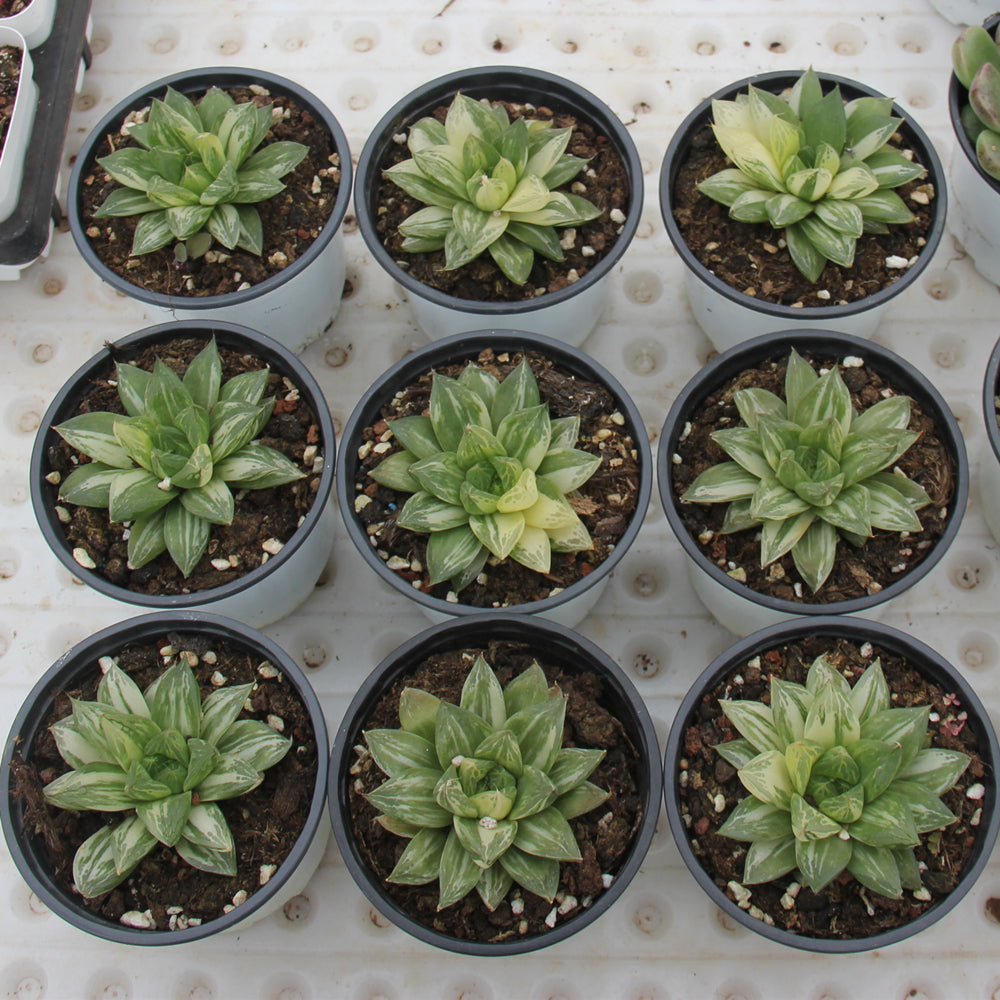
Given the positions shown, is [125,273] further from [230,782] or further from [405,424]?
[230,782]

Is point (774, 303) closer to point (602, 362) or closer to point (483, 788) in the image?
point (602, 362)

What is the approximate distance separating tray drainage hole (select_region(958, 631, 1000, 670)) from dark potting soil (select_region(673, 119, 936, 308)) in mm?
514

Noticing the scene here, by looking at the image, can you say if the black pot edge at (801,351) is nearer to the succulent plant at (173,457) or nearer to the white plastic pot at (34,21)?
the succulent plant at (173,457)

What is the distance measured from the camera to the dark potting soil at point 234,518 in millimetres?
1449

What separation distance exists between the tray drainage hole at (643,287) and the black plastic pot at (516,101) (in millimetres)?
128

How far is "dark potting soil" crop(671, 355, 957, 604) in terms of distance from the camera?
4.63 feet

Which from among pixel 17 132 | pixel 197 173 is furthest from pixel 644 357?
pixel 17 132

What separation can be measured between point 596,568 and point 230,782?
52 centimetres

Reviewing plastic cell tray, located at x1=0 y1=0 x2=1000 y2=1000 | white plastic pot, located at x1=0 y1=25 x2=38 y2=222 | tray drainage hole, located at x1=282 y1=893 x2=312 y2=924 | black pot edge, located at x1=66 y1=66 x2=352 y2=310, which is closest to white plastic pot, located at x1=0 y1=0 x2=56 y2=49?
white plastic pot, located at x1=0 y1=25 x2=38 y2=222

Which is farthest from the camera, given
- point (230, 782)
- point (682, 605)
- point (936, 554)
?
point (682, 605)

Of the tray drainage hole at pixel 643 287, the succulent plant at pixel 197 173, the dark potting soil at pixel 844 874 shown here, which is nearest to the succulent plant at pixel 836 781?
the dark potting soil at pixel 844 874

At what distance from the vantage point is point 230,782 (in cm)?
127

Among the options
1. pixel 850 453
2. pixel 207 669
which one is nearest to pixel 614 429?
pixel 850 453

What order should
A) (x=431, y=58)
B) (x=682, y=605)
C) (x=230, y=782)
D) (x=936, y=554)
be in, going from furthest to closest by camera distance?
1. (x=431, y=58)
2. (x=682, y=605)
3. (x=936, y=554)
4. (x=230, y=782)
